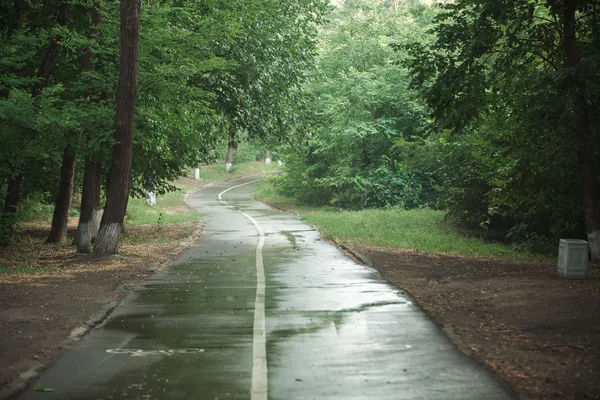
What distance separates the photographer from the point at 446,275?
1424 centimetres

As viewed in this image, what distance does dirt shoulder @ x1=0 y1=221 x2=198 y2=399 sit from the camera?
745cm

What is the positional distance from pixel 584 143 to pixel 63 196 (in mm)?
15309

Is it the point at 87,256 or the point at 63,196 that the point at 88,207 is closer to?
the point at 63,196

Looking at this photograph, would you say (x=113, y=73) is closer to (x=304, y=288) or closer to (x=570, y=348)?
(x=304, y=288)

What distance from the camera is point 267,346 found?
7945mm

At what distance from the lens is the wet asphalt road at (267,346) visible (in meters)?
6.29

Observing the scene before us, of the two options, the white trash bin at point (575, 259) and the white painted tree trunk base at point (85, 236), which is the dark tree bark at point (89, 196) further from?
the white trash bin at point (575, 259)

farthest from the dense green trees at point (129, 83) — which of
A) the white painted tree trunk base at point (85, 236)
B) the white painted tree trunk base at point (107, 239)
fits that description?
the white painted tree trunk base at point (107, 239)

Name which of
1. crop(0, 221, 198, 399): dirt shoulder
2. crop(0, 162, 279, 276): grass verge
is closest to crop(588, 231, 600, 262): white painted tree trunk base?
crop(0, 221, 198, 399): dirt shoulder

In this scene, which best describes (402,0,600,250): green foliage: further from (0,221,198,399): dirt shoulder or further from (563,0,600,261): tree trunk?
(0,221,198,399): dirt shoulder

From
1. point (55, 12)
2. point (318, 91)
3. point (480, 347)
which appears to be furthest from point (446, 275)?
point (318, 91)

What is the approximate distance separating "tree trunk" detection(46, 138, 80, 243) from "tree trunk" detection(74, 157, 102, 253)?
112 centimetres

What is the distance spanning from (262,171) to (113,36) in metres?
67.3

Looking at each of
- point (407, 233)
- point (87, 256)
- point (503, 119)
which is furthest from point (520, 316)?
point (407, 233)
